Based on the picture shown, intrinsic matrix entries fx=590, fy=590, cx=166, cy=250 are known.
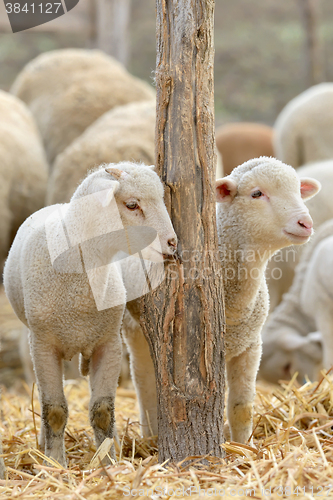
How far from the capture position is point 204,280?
2.22 metres

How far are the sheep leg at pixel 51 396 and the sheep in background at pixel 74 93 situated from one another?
12.8 ft

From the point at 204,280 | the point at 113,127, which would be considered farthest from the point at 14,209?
the point at 204,280

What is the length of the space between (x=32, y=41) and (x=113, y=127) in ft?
29.4

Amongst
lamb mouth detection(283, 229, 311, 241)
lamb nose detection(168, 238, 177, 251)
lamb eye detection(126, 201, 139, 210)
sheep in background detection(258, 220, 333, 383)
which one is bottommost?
sheep in background detection(258, 220, 333, 383)

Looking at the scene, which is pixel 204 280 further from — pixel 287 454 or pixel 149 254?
pixel 287 454

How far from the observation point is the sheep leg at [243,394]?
2.58 m

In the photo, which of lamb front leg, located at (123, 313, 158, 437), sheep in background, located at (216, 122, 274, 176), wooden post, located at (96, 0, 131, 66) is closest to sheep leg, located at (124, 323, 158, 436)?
lamb front leg, located at (123, 313, 158, 437)

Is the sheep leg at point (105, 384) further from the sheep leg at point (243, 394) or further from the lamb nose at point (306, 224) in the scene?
the lamb nose at point (306, 224)

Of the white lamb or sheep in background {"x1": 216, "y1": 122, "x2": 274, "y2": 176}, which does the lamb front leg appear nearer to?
the white lamb

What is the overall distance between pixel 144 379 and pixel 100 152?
2.17 m

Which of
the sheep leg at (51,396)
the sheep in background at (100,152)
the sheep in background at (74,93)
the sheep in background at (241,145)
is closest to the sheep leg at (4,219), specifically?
the sheep in background at (100,152)

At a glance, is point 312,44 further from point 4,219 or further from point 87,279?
point 87,279

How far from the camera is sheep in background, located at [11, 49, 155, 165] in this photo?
5852mm

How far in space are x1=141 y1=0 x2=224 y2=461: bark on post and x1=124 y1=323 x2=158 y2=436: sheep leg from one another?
487 mm
